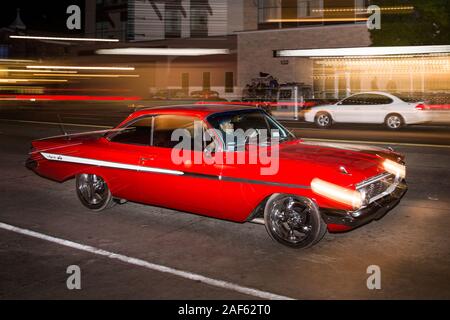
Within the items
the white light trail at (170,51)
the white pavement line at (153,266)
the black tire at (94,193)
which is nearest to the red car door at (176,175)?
the black tire at (94,193)

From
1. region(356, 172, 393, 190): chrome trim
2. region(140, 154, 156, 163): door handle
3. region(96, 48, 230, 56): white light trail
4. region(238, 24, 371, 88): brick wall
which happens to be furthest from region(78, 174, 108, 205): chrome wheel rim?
region(96, 48, 230, 56): white light trail

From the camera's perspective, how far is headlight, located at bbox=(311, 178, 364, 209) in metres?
5.23

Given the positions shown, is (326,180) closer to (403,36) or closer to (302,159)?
(302,159)

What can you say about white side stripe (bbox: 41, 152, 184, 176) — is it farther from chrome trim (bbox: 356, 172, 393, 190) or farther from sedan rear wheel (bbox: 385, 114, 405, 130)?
sedan rear wheel (bbox: 385, 114, 405, 130)

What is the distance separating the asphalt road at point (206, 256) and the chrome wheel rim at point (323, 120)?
13128mm

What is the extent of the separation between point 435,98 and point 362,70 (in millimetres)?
7370

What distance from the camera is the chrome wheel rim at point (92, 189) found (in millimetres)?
7336

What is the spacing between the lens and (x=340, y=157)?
5770 mm

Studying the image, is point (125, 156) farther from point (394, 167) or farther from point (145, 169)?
point (394, 167)

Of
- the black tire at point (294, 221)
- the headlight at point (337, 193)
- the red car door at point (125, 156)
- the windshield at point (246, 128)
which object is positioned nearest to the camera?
the headlight at point (337, 193)

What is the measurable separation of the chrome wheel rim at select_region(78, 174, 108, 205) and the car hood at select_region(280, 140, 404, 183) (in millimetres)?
2691

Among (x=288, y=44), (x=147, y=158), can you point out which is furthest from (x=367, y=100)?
(x=147, y=158)

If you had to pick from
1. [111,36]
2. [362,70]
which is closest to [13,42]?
[111,36]

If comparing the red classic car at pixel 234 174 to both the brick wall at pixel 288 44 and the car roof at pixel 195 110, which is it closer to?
the car roof at pixel 195 110
